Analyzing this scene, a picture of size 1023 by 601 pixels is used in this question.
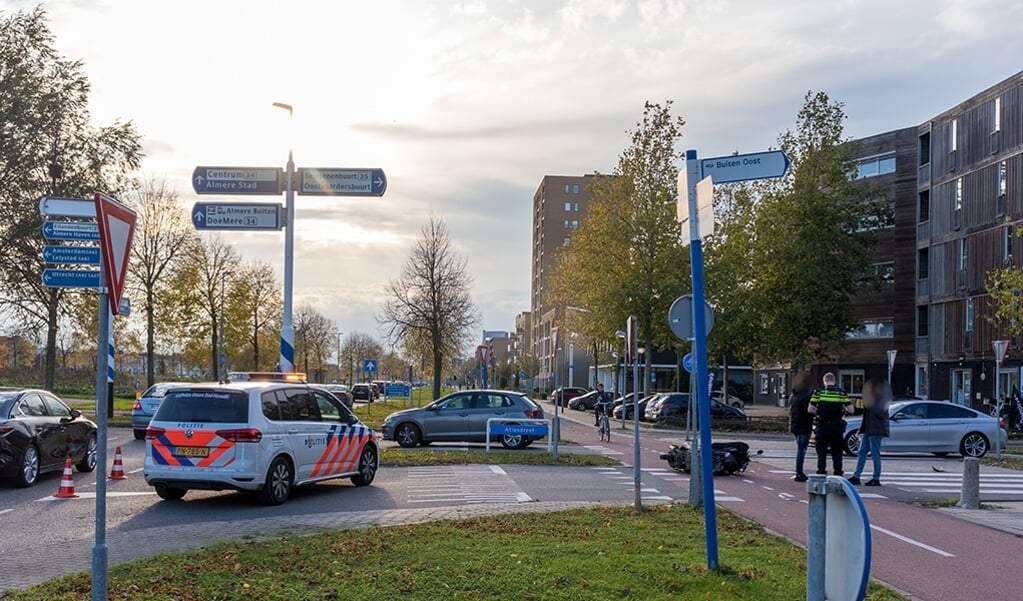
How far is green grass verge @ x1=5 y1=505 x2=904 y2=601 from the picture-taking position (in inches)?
285

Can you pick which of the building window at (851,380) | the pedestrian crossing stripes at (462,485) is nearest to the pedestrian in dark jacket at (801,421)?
the pedestrian crossing stripes at (462,485)

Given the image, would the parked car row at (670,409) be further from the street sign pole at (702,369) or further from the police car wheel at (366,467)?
the street sign pole at (702,369)

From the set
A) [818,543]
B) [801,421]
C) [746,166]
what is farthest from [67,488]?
[818,543]

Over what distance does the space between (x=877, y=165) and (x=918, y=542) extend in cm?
4961

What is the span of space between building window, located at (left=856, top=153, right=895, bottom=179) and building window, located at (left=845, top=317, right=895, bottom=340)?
27.0 feet

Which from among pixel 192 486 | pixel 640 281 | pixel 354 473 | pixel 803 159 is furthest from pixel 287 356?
pixel 803 159

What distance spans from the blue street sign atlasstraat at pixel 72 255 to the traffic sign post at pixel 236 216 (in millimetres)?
10930

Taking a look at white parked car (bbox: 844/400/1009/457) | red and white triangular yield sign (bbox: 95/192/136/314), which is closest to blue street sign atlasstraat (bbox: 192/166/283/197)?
white parked car (bbox: 844/400/1009/457)

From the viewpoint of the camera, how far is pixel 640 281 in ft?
149

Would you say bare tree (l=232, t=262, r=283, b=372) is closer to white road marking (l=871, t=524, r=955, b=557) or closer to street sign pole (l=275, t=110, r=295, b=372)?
street sign pole (l=275, t=110, r=295, b=372)

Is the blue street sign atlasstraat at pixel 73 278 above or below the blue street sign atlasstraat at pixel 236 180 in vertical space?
below

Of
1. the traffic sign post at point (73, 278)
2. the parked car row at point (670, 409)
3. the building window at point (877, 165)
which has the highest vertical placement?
the building window at point (877, 165)

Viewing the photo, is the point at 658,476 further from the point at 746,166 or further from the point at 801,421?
the point at 746,166

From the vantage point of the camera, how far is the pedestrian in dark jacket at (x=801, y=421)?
1786cm
